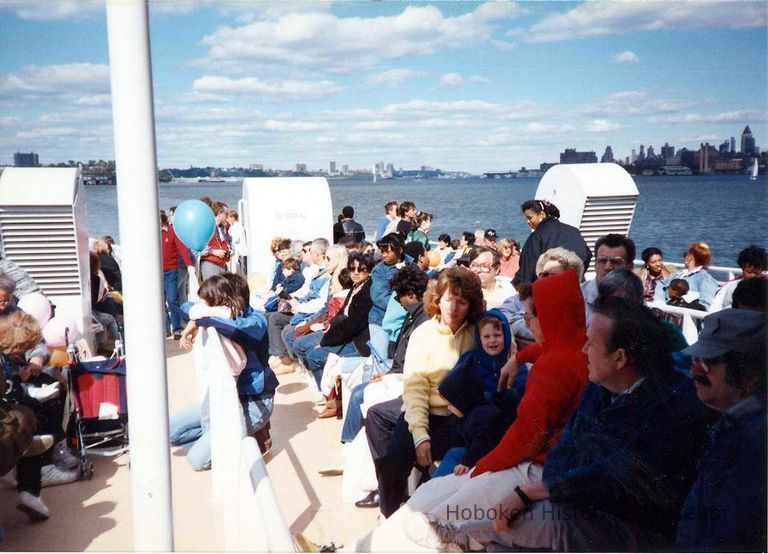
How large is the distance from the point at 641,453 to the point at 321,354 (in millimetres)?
3544

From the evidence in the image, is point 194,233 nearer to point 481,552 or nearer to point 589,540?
point 481,552

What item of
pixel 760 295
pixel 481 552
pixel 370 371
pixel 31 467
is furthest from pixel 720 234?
pixel 31 467

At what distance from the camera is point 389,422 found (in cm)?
354

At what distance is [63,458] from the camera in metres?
4.11

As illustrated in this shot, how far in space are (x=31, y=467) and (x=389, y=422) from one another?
172 cm

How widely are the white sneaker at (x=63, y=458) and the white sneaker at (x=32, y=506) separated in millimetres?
568

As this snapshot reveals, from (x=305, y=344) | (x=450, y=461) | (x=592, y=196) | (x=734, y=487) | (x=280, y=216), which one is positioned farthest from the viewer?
(x=280, y=216)

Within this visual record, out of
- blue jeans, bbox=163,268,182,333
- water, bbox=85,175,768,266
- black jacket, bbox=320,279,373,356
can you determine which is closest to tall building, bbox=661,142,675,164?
water, bbox=85,175,768,266

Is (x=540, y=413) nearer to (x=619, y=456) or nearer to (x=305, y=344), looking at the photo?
(x=619, y=456)

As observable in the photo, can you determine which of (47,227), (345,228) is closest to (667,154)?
(47,227)

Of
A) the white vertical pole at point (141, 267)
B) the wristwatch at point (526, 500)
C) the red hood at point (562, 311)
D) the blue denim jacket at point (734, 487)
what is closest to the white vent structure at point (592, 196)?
the red hood at point (562, 311)

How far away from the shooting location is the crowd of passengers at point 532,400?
194 centimetres

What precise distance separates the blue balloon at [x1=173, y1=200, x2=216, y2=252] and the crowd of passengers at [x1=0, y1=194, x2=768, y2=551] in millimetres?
1837

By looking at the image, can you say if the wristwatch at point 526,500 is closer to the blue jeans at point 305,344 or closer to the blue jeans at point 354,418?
the blue jeans at point 354,418
